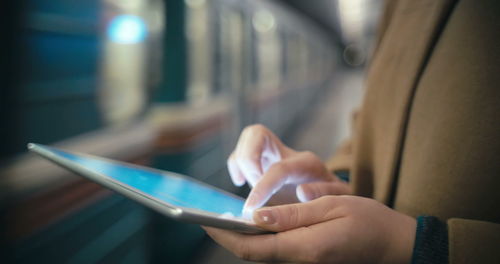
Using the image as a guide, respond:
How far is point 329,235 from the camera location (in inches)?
24.2

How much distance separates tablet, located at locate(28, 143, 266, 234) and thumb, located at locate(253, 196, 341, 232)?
2 cm

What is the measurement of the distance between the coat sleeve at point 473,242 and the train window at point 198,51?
2.30 m

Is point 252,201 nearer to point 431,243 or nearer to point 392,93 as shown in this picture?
point 431,243

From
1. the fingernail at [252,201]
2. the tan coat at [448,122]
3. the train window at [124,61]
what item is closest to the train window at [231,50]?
the train window at [124,61]

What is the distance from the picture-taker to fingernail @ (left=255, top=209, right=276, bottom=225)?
581 millimetres

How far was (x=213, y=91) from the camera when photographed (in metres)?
3.37

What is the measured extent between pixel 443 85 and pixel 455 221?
25 centimetres

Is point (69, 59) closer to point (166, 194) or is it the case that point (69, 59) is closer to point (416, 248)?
point (166, 194)

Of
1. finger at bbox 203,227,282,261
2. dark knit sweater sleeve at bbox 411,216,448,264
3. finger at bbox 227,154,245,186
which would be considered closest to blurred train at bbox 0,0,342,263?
finger at bbox 227,154,245,186

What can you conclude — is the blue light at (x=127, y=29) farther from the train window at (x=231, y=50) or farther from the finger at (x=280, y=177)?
the finger at (x=280, y=177)

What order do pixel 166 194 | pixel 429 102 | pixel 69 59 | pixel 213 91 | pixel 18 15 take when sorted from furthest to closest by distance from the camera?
1. pixel 213 91
2. pixel 69 59
3. pixel 18 15
4. pixel 429 102
5. pixel 166 194

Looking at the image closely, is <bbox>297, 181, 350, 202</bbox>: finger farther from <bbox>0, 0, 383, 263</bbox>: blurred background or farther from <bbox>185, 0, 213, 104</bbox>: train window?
<bbox>185, 0, 213, 104</bbox>: train window

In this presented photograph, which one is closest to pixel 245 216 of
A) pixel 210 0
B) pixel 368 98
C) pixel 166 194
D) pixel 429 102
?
pixel 166 194

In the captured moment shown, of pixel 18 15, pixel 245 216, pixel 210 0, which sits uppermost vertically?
pixel 210 0
